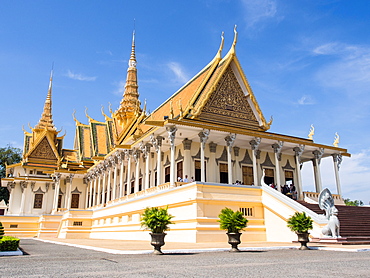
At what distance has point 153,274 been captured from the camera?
5387 mm

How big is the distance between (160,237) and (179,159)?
39.2 feet

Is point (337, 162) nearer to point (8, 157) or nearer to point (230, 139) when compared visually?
point (230, 139)

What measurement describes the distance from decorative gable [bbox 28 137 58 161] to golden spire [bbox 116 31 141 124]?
8771 mm

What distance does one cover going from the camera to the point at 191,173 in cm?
2031

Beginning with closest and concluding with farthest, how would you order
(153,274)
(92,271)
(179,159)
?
(153,274)
(92,271)
(179,159)

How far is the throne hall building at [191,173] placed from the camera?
49.3 ft

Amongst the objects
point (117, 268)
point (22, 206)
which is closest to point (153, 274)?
point (117, 268)

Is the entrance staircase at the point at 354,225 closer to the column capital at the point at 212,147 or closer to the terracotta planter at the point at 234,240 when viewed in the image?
the terracotta planter at the point at 234,240

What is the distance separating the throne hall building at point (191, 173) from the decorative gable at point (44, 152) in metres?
1.41

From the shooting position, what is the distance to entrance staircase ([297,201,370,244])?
12.4m

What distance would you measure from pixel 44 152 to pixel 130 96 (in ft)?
37.6

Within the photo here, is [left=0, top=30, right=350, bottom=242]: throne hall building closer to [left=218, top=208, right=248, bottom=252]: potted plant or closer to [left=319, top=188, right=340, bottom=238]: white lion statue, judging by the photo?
[left=319, top=188, right=340, bottom=238]: white lion statue

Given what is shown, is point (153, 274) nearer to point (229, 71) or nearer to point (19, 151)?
point (229, 71)

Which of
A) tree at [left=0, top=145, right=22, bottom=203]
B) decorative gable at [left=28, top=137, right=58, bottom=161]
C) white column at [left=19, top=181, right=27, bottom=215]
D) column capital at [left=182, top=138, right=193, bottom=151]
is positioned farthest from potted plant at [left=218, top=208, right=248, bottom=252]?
tree at [left=0, top=145, right=22, bottom=203]
